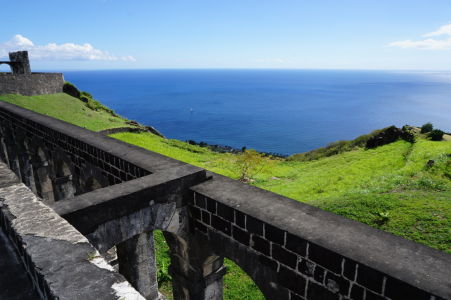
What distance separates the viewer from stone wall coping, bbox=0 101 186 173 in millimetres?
6914

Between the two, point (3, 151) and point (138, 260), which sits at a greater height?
point (3, 151)

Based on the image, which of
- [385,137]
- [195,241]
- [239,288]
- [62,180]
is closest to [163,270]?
[239,288]

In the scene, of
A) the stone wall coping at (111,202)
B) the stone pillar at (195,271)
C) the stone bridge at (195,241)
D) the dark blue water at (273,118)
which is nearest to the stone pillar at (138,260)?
the stone bridge at (195,241)

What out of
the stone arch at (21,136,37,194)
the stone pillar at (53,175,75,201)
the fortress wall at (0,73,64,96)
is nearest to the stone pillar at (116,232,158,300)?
the stone pillar at (53,175,75,201)

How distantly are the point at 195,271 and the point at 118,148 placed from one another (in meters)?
3.77

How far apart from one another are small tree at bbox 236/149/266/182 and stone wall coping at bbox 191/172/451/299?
60.3 ft

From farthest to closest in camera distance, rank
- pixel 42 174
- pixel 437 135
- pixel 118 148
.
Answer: pixel 437 135, pixel 42 174, pixel 118 148

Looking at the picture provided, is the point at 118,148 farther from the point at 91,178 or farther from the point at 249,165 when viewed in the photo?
the point at 249,165

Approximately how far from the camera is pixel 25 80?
36250 millimetres

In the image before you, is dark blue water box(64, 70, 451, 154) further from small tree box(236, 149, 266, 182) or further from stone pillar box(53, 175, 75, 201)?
stone pillar box(53, 175, 75, 201)

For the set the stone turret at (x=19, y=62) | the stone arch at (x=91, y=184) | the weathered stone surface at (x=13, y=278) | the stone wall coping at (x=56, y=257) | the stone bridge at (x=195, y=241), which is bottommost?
the stone arch at (x=91, y=184)

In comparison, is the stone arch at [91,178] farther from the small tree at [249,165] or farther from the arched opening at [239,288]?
the small tree at [249,165]

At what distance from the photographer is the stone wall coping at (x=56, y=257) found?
7.75ft

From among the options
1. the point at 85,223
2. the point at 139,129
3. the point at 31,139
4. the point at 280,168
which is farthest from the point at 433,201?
the point at 139,129
